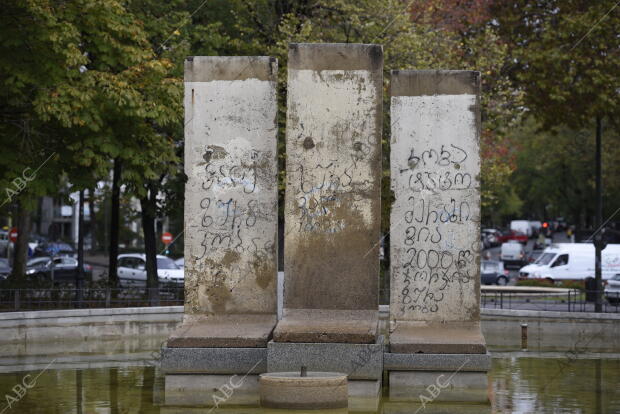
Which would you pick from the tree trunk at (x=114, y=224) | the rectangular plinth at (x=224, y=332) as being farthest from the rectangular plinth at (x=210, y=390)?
the tree trunk at (x=114, y=224)

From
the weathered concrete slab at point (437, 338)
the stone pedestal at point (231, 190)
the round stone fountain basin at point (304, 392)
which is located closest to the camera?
the round stone fountain basin at point (304, 392)

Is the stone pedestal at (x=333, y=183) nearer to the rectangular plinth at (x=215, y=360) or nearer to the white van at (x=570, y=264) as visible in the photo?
the rectangular plinth at (x=215, y=360)

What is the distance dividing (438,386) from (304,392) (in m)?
2.92

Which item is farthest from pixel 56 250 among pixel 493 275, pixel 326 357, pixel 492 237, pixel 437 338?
pixel 326 357

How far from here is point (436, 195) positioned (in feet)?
64.0

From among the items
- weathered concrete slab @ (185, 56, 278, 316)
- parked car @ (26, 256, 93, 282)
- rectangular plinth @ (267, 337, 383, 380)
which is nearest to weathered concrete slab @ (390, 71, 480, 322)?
weathered concrete slab @ (185, 56, 278, 316)

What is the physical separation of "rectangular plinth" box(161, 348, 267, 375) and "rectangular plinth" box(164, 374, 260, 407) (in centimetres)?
12

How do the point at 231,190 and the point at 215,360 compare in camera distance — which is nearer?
the point at 215,360

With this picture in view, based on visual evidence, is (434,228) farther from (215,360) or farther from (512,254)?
(512,254)

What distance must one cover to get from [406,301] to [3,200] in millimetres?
12217

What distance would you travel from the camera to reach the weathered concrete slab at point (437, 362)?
705 inches

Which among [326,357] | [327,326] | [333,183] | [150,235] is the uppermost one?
[333,183]

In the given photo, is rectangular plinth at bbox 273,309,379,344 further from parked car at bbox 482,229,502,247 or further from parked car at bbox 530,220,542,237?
parked car at bbox 530,220,542,237

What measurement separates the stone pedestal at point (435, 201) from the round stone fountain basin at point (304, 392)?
3.22 metres
